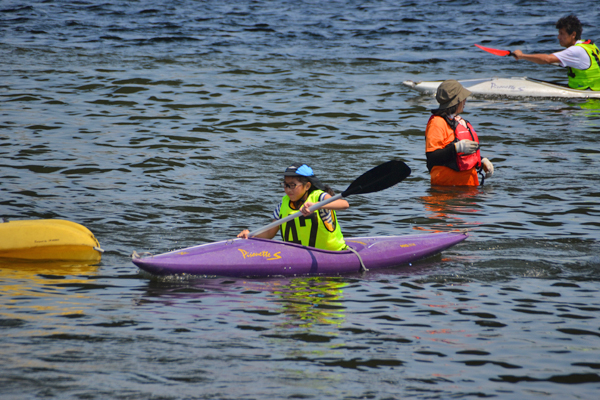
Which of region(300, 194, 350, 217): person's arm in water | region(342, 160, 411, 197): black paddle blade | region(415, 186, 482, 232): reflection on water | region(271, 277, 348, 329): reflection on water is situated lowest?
region(271, 277, 348, 329): reflection on water

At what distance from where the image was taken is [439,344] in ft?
13.9

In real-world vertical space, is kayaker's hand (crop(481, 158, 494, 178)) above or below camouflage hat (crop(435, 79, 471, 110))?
below

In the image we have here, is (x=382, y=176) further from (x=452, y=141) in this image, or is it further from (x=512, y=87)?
(x=512, y=87)

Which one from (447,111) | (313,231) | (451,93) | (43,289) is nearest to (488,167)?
(447,111)

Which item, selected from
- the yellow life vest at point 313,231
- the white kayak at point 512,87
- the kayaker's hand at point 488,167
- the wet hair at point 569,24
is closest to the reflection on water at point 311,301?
the yellow life vest at point 313,231

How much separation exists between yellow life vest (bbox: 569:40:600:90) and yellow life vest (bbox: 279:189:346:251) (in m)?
7.57

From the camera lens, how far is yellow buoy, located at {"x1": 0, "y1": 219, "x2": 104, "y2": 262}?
5.76m

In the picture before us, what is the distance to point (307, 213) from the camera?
215 inches

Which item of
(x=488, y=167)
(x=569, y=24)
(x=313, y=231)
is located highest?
(x=569, y=24)

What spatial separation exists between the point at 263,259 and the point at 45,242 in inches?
70.3

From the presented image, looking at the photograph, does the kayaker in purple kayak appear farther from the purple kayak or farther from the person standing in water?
the person standing in water

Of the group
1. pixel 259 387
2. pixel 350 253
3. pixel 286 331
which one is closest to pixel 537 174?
pixel 350 253

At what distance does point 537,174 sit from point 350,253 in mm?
4301

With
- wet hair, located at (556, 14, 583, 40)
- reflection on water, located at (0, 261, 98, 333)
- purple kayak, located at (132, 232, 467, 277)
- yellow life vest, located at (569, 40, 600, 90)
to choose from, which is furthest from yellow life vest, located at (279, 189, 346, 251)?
yellow life vest, located at (569, 40, 600, 90)
